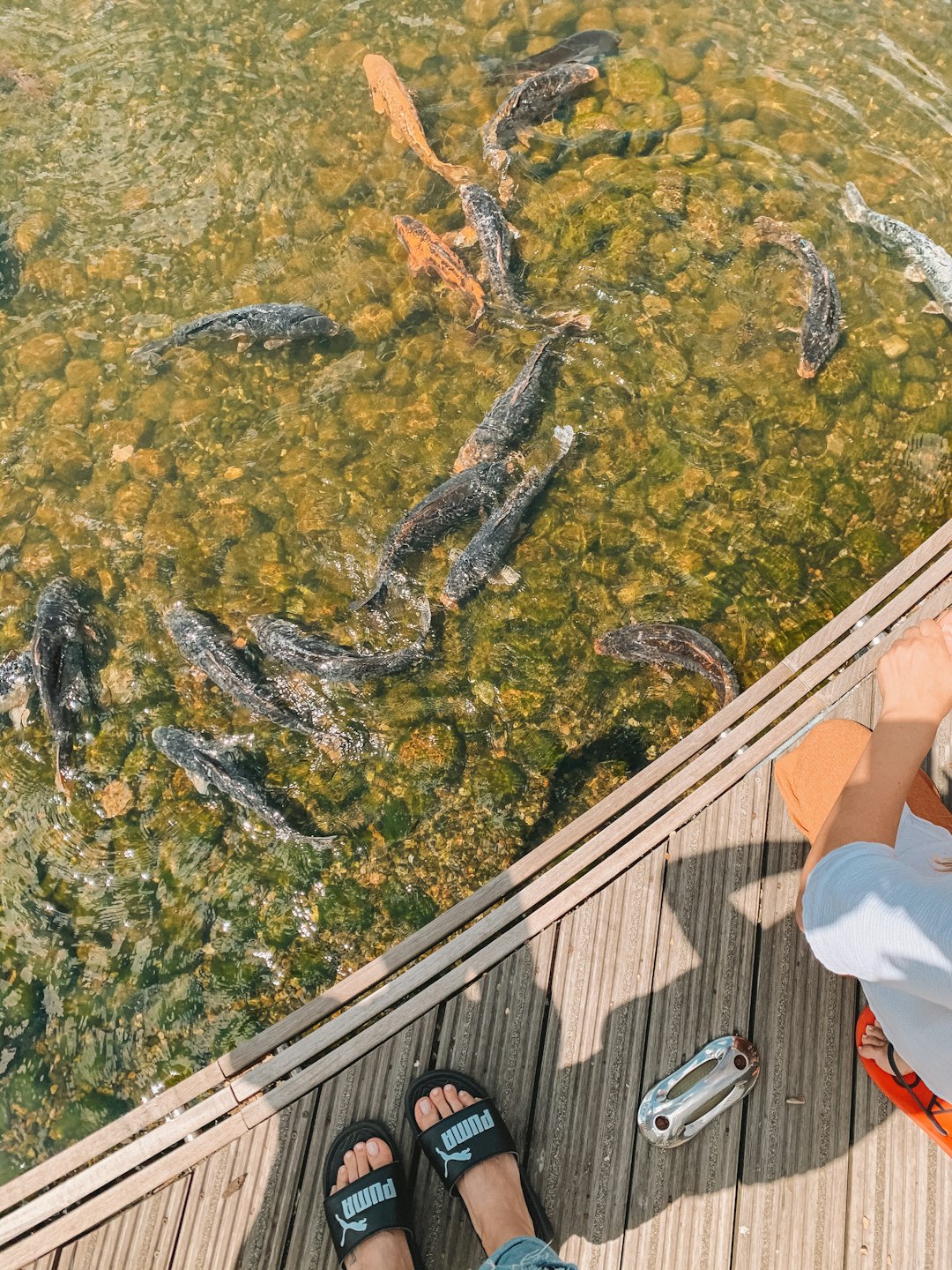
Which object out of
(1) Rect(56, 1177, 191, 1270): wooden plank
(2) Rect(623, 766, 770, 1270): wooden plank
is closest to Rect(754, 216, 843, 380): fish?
(2) Rect(623, 766, 770, 1270): wooden plank

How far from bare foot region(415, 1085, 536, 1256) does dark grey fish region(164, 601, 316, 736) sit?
239cm

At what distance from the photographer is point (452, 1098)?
3.37m

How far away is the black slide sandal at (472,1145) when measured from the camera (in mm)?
3172

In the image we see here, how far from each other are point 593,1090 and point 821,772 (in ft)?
5.88

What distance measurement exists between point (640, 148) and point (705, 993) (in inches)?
252

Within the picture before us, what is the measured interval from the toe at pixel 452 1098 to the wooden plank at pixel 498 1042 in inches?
4.8

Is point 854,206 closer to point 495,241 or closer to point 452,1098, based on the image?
point 495,241

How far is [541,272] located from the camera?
230 inches

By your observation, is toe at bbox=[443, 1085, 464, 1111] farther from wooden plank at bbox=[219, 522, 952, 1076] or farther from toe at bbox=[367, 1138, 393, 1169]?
wooden plank at bbox=[219, 522, 952, 1076]

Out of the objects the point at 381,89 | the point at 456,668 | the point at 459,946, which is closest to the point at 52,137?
the point at 381,89

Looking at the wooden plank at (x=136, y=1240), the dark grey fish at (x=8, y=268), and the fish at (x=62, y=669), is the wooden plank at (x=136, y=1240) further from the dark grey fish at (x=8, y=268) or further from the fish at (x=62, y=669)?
the dark grey fish at (x=8, y=268)

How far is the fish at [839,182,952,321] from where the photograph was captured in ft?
18.6

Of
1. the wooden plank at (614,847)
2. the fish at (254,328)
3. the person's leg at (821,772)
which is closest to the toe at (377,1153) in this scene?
the wooden plank at (614,847)

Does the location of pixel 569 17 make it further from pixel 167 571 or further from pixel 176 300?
pixel 167 571
